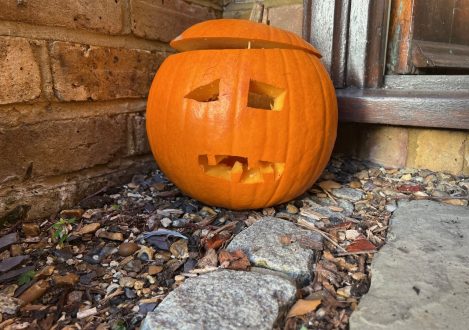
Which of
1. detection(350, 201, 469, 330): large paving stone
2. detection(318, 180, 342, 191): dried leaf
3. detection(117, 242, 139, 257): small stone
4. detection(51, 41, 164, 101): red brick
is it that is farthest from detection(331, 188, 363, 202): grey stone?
detection(51, 41, 164, 101): red brick

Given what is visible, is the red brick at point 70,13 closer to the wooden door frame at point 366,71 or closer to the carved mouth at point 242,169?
the carved mouth at point 242,169

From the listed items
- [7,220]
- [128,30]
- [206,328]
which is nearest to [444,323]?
[206,328]

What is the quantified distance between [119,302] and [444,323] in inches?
25.6

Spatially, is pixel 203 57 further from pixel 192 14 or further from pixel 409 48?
pixel 409 48

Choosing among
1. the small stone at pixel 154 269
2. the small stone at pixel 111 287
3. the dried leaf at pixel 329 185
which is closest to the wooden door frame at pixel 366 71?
the dried leaf at pixel 329 185

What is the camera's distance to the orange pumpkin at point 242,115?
3.43 feet

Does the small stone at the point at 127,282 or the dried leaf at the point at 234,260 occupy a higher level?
the dried leaf at the point at 234,260

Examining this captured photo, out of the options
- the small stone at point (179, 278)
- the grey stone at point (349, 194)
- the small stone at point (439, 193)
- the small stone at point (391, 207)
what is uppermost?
the small stone at point (439, 193)

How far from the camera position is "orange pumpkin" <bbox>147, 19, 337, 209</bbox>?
1046 millimetres

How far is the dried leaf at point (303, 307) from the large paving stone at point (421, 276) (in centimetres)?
8

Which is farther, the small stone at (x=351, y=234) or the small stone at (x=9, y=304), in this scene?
the small stone at (x=351, y=234)

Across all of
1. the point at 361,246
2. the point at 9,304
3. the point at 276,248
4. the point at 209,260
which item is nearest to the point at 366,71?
the point at 361,246

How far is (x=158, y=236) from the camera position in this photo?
1.02 metres

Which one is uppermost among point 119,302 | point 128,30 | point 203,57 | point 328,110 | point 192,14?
point 192,14
